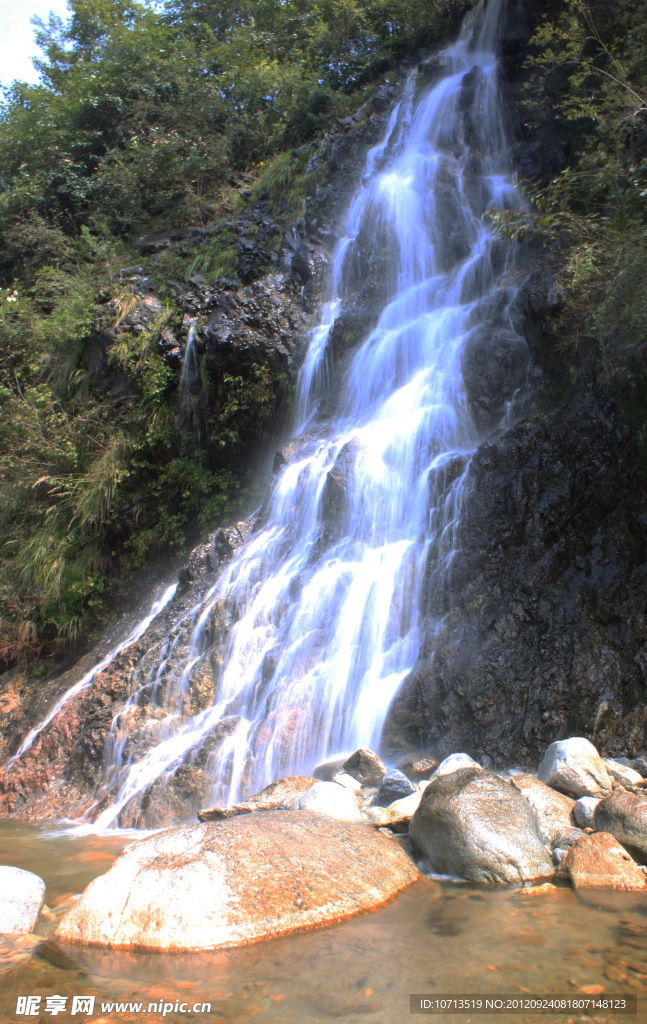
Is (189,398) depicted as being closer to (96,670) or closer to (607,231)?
(96,670)

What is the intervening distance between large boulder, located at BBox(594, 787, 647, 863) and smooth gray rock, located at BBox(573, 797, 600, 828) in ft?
0.33

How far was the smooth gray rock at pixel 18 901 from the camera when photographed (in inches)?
146

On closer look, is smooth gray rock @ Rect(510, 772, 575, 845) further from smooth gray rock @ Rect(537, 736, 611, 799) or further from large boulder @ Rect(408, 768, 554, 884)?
large boulder @ Rect(408, 768, 554, 884)

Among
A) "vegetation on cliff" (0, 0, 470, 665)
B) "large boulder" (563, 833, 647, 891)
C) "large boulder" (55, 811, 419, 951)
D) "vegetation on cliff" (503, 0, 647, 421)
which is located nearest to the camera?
"large boulder" (55, 811, 419, 951)

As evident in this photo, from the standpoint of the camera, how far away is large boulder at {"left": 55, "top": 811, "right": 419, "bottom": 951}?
11.6 feet

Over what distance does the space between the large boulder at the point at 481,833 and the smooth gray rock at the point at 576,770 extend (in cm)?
76

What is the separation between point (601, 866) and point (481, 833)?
690 millimetres

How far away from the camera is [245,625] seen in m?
8.34

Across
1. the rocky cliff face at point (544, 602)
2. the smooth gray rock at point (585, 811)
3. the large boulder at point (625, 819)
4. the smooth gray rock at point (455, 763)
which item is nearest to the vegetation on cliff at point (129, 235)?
the rocky cliff face at point (544, 602)

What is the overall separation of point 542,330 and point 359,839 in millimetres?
6572

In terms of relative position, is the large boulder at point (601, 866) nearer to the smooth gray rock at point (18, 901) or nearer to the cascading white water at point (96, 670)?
the smooth gray rock at point (18, 901)

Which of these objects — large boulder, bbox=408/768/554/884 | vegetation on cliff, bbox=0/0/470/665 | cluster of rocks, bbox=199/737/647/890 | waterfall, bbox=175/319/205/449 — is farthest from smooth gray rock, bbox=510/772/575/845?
waterfall, bbox=175/319/205/449

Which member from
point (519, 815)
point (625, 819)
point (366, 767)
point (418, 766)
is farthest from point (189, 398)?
point (625, 819)

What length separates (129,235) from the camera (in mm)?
17359
